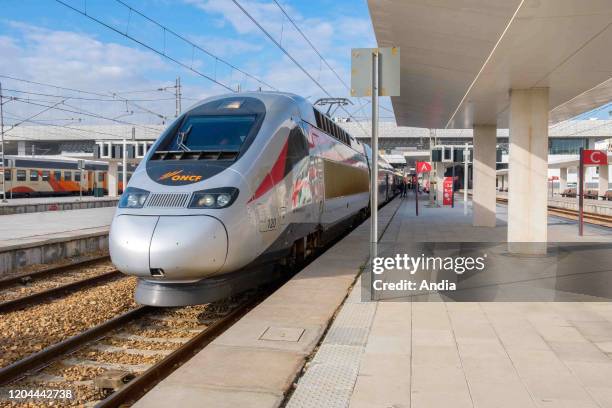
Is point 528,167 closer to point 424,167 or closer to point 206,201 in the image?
point 206,201

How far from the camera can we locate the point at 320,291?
8.39 m

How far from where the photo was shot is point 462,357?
5266 mm

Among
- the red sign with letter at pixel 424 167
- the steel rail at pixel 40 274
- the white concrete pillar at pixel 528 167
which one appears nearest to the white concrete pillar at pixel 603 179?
the red sign with letter at pixel 424 167

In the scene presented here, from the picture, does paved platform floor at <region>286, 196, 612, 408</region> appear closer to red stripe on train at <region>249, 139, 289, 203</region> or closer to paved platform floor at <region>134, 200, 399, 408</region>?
paved platform floor at <region>134, 200, 399, 408</region>

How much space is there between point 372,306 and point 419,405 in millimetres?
3284

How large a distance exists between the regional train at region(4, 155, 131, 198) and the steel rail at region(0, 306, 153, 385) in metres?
31.1

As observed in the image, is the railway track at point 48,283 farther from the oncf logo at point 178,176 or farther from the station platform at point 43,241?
the oncf logo at point 178,176

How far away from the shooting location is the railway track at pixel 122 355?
17.0 feet

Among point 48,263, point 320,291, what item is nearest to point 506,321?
point 320,291

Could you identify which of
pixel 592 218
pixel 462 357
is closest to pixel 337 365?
pixel 462 357

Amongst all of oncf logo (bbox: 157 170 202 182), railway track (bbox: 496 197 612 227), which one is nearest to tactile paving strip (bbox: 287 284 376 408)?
oncf logo (bbox: 157 170 202 182)

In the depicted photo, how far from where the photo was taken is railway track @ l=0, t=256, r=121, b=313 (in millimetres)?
9299

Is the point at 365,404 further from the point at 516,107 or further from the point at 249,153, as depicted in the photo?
the point at 516,107

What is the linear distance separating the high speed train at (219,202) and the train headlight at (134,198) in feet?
0.06
